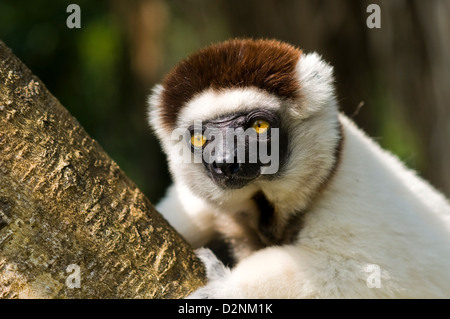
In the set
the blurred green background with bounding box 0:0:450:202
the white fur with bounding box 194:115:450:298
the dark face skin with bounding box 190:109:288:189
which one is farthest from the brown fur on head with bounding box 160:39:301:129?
the blurred green background with bounding box 0:0:450:202

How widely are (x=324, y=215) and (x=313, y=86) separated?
783mm

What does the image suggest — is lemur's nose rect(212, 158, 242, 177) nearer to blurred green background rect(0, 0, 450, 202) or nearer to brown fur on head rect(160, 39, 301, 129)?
brown fur on head rect(160, 39, 301, 129)

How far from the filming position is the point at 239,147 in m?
2.90

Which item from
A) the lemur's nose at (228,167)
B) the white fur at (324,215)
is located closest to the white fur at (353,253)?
the white fur at (324,215)

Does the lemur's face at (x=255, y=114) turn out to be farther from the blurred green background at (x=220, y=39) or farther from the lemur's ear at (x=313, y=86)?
the blurred green background at (x=220, y=39)

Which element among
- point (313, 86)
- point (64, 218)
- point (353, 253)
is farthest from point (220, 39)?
point (64, 218)

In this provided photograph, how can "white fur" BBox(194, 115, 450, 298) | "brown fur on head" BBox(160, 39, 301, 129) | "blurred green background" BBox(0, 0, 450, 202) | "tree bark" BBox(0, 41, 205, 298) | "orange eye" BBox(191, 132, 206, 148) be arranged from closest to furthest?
"tree bark" BBox(0, 41, 205, 298)
"white fur" BBox(194, 115, 450, 298)
"brown fur on head" BBox(160, 39, 301, 129)
"orange eye" BBox(191, 132, 206, 148)
"blurred green background" BBox(0, 0, 450, 202)

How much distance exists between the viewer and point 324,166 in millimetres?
3061

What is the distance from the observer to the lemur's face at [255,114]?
2980mm

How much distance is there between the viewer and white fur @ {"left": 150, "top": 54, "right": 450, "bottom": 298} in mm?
2789
